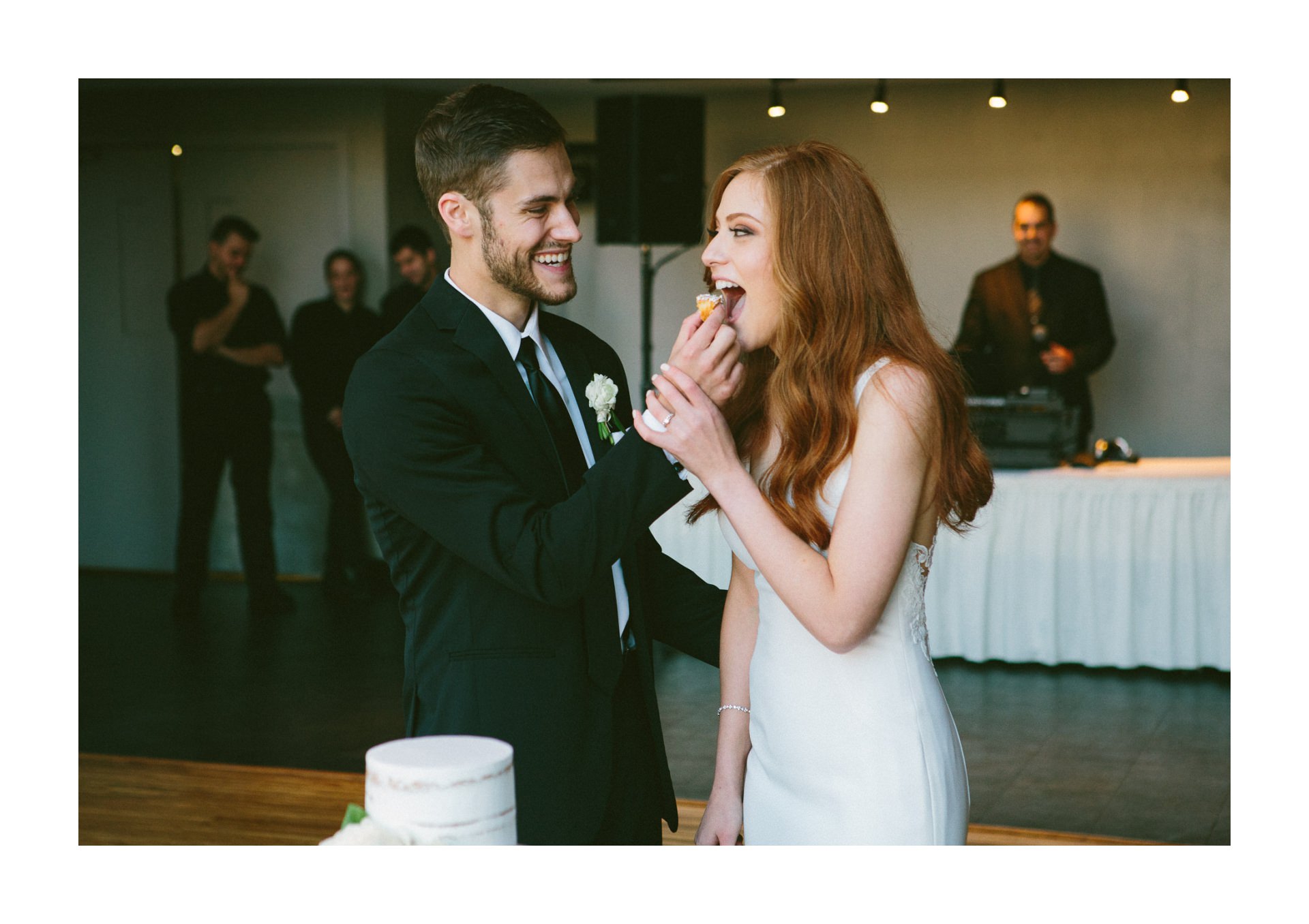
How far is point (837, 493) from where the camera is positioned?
5.88ft

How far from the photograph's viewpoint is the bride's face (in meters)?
1.79

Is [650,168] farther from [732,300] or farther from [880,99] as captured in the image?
[732,300]

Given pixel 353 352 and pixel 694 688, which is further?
pixel 353 352

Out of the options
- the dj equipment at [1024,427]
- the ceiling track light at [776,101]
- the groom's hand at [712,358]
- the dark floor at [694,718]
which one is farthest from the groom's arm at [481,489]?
the ceiling track light at [776,101]

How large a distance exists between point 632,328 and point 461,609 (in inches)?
259

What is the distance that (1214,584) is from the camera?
496cm

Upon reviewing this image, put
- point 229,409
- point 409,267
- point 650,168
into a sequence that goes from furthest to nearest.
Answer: point 409,267, point 229,409, point 650,168

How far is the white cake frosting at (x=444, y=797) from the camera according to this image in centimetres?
125

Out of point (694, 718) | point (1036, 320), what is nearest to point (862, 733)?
point (694, 718)

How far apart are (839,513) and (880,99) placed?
215 inches
